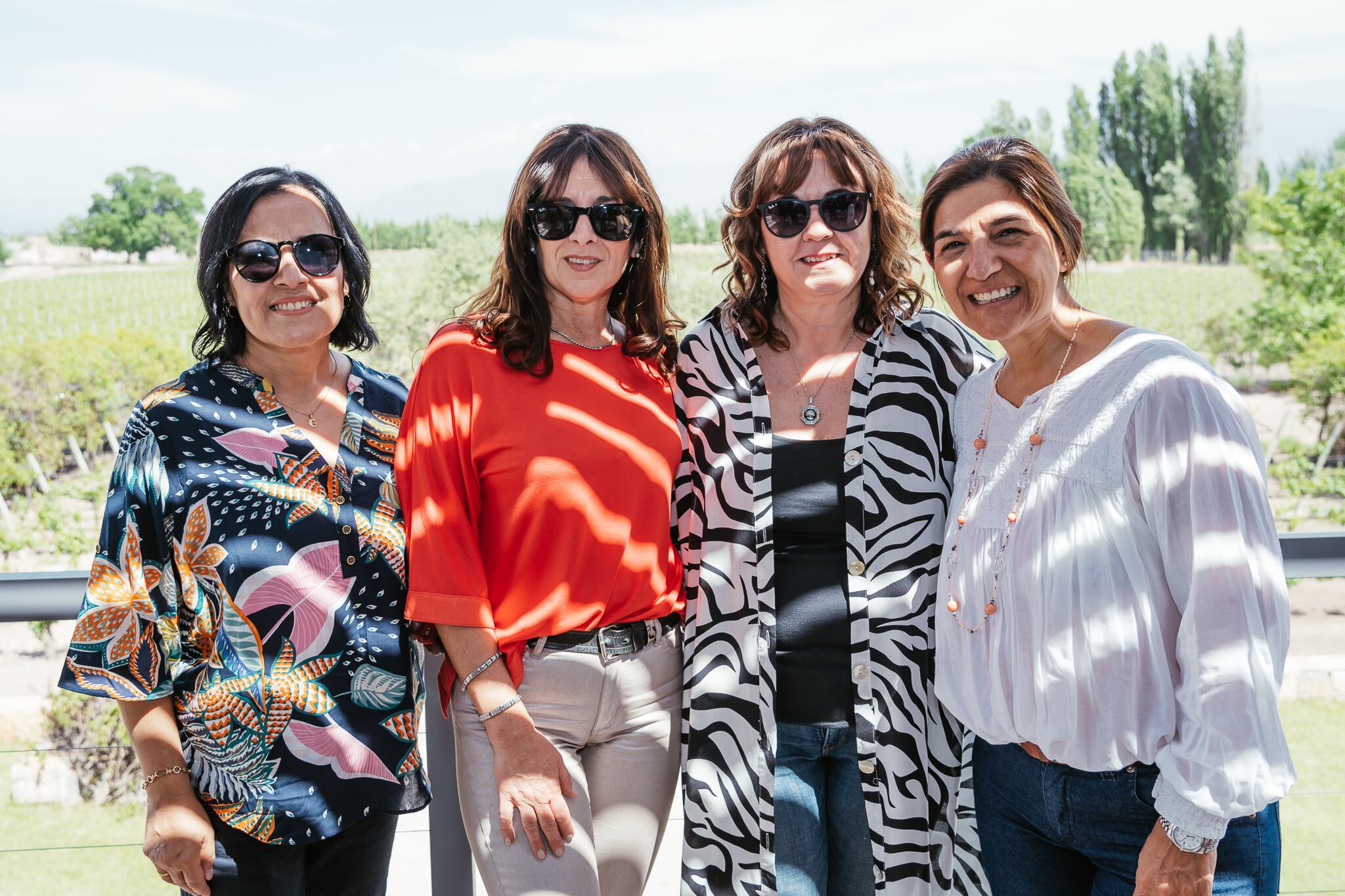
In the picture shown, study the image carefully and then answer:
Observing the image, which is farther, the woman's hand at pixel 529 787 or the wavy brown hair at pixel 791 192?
the wavy brown hair at pixel 791 192

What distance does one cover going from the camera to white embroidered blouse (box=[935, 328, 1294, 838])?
1453 mm

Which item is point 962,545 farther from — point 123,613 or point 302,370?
point 123,613

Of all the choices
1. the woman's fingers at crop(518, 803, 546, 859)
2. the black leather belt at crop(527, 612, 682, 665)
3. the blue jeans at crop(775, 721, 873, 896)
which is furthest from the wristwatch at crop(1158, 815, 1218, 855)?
the woman's fingers at crop(518, 803, 546, 859)

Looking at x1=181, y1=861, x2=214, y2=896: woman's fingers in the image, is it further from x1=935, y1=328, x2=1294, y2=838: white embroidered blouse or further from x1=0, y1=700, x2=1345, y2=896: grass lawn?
x1=935, y1=328, x2=1294, y2=838: white embroidered blouse

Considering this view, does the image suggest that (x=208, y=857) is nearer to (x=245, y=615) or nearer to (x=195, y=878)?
(x=195, y=878)

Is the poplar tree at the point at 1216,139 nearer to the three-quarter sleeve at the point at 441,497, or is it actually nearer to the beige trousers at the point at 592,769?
the beige trousers at the point at 592,769

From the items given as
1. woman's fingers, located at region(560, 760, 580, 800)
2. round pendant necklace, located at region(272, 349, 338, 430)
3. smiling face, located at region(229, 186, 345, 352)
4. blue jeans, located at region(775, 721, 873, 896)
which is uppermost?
smiling face, located at region(229, 186, 345, 352)

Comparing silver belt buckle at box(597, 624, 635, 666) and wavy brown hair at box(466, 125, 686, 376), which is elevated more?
wavy brown hair at box(466, 125, 686, 376)

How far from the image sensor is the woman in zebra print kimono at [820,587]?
6.38 feet

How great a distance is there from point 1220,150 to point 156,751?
32.8 meters

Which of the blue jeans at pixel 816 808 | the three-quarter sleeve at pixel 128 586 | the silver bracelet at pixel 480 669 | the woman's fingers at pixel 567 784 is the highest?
the three-quarter sleeve at pixel 128 586

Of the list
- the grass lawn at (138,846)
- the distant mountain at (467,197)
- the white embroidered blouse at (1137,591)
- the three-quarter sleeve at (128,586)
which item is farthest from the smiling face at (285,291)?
the distant mountain at (467,197)

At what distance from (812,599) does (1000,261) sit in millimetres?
713

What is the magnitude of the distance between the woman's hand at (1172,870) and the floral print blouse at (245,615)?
1.25 meters
